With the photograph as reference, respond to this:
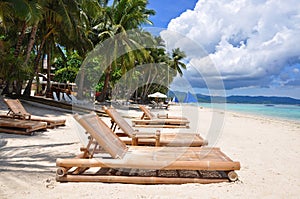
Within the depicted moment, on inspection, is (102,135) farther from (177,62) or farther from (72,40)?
(177,62)

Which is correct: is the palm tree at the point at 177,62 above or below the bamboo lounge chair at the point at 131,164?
above

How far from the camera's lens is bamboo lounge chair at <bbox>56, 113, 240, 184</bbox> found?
11.5ft

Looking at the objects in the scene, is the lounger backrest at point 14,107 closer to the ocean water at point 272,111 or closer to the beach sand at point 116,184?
the beach sand at point 116,184

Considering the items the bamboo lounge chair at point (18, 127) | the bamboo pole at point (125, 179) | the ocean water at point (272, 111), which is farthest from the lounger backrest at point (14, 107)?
the ocean water at point (272, 111)

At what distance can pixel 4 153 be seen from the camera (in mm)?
4793

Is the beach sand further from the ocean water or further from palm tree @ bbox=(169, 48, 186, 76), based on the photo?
palm tree @ bbox=(169, 48, 186, 76)

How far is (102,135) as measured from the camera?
3.95 m

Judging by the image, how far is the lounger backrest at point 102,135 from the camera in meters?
3.72

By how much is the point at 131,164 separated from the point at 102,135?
73cm

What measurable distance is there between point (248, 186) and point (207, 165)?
1.98 feet

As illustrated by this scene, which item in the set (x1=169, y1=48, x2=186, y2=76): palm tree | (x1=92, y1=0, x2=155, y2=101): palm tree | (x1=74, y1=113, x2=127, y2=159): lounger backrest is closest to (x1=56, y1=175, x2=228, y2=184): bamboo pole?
(x1=74, y1=113, x2=127, y2=159): lounger backrest

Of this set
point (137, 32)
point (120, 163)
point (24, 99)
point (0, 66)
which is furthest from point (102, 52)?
point (120, 163)

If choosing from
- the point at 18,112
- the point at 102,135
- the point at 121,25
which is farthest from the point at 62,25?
the point at 102,135

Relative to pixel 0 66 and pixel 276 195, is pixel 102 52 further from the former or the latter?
pixel 276 195
